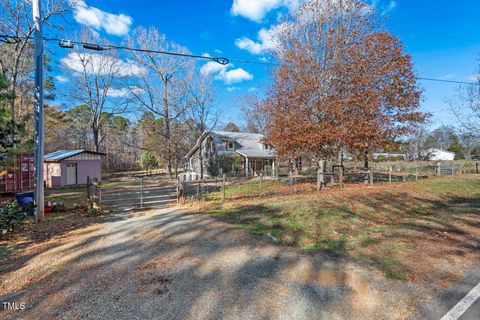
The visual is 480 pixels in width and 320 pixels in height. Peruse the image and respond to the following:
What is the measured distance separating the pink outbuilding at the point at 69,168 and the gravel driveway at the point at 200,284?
54.6 feet

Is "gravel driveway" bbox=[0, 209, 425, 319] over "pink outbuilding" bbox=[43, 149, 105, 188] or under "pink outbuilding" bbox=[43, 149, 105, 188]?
under

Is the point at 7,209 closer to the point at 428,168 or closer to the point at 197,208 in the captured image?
the point at 197,208

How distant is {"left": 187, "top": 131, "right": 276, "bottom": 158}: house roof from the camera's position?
26.2 meters

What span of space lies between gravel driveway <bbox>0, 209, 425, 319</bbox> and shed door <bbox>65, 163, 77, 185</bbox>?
1693 centimetres

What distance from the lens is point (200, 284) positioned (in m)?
3.58

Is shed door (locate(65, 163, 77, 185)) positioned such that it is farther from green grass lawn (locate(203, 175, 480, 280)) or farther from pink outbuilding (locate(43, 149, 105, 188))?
green grass lawn (locate(203, 175, 480, 280))

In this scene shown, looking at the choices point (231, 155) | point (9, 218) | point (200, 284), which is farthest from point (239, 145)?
point (200, 284)

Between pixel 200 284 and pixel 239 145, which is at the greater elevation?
pixel 239 145

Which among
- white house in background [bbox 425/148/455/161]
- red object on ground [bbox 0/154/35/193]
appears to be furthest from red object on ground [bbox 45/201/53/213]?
white house in background [bbox 425/148/455/161]

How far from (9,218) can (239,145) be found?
74.1 feet

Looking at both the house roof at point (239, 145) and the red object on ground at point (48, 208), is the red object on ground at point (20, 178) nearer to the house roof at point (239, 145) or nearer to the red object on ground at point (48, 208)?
the red object on ground at point (48, 208)

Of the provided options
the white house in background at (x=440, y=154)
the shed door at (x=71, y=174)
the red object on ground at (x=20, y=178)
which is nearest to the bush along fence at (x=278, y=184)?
the shed door at (x=71, y=174)

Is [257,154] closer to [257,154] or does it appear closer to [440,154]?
[257,154]

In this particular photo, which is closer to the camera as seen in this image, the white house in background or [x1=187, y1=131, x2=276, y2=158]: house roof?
[x1=187, y1=131, x2=276, y2=158]: house roof
